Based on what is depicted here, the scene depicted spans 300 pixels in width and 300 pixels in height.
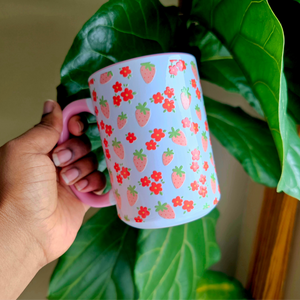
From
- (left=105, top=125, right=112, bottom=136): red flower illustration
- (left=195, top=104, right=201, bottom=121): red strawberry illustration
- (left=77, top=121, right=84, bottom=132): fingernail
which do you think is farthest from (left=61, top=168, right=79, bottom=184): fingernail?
(left=195, top=104, right=201, bottom=121): red strawberry illustration

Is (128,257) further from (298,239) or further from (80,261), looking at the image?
(298,239)

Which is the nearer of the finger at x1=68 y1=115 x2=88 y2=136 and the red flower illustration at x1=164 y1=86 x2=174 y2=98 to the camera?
the red flower illustration at x1=164 y1=86 x2=174 y2=98

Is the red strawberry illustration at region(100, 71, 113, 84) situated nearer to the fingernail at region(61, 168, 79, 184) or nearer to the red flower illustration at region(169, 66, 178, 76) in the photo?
the red flower illustration at region(169, 66, 178, 76)

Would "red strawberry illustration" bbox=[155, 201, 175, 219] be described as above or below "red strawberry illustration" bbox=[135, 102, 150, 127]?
below

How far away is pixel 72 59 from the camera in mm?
450

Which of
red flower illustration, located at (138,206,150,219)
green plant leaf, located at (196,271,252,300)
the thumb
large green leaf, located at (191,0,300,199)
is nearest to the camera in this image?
large green leaf, located at (191,0,300,199)

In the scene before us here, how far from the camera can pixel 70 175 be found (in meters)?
0.58

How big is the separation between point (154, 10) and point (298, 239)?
0.66m

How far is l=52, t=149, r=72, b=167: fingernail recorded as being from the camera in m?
0.55

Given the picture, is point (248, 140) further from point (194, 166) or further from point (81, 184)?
point (81, 184)

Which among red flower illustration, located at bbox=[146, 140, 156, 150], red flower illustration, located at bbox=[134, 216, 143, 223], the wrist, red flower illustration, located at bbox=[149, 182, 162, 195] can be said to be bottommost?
the wrist

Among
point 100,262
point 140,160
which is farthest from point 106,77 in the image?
point 100,262

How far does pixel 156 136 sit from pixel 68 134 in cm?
26

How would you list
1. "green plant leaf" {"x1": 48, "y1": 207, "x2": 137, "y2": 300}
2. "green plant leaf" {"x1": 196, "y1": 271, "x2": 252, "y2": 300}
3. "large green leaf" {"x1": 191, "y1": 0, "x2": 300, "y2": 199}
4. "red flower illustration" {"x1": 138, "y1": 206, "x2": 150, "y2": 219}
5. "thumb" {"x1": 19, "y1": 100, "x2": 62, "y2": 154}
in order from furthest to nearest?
"green plant leaf" {"x1": 196, "y1": 271, "x2": 252, "y2": 300} → "green plant leaf" {"x1": 48, "y1": 207, "x2": 137, "y2": 300} → "thumb" {"x1": 19, "y1": 100, "x2": 62, "y2": 154} → "red flower illustration" {"x1": 138, "y1": 206, "x2": 150, "y2": 219} → "large green leaf" {"x1": 191, "y1": 0, "x2": 300, "y2": 199}
